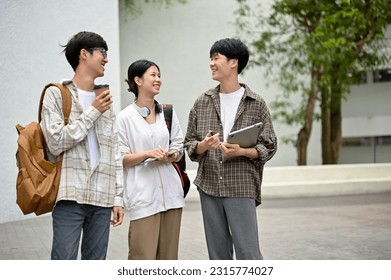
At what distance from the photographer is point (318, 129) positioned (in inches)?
632

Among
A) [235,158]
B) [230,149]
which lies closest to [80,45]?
[230,149]

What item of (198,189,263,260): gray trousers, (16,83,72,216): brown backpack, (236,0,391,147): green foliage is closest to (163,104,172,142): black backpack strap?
(198,189,263,260): gray trousers

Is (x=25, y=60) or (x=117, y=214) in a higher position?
(x=25, y=60)

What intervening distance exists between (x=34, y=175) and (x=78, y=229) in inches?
13.6

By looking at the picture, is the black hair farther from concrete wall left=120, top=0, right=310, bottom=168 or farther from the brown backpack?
concrete wall left=120, top=0, right=310, bottom=168

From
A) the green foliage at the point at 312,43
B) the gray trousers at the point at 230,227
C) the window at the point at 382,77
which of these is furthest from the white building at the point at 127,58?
the gray trousers at the point at 230,227

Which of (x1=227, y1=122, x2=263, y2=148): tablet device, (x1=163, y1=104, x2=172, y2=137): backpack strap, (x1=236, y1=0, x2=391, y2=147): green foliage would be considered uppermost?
(x1=236, y1=0, x2=391, y2=147): green foliage

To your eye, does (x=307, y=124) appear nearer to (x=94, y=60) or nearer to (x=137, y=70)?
(x=137, y=70)

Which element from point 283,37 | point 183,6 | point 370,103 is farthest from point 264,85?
point 370,103

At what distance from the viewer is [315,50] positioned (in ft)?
41.2

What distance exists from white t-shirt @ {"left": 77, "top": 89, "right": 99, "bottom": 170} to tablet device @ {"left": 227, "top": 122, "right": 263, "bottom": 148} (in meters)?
0.69

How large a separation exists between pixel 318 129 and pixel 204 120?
12.6 m

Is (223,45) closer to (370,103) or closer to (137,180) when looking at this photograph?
(137,180)

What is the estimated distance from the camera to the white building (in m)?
9.27
